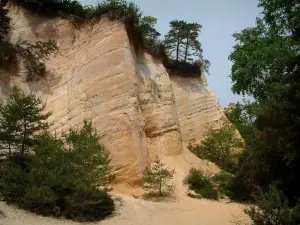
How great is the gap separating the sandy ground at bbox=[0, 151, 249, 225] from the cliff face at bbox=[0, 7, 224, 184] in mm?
2032

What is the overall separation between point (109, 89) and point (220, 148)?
10.6 metres

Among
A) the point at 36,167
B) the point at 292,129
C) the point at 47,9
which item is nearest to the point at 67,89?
the point at 47,9

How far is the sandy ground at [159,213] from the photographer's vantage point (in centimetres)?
1022

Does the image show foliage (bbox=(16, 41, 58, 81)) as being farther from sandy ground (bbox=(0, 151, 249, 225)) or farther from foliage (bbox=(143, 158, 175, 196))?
foliage (bbox=(143, 158, 175, 196))

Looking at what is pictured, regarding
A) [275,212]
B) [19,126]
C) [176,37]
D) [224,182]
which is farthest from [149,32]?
[275,212]

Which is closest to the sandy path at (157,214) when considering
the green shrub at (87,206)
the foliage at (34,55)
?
the green shrub at (87,206)

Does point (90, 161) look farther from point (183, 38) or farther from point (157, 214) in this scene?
point (183, 38)

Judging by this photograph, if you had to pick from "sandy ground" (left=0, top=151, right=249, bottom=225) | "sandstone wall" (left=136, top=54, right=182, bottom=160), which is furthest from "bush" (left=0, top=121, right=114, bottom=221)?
"sandstone wall" (left=136, top=54, right=182, bottom=160)

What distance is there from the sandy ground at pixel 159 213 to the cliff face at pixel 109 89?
203 centimetres

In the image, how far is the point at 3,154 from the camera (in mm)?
12938

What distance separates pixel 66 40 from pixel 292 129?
50.2ft

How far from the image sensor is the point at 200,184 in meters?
17.1

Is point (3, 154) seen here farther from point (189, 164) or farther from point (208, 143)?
point (208, 143)

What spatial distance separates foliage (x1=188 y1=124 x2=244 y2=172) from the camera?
22.6m
